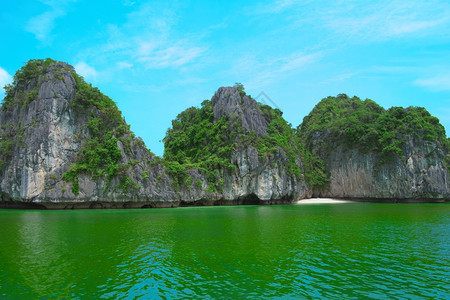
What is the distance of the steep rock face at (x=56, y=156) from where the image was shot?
31.6m

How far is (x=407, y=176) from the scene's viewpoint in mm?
44969

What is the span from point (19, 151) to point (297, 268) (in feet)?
114

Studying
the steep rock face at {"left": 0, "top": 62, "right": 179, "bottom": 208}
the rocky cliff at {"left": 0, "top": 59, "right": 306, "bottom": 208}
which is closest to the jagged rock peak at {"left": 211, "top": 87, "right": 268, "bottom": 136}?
the rocky cliff at {"left": 0, "top": 59, "right": 306, "bottom": 208}

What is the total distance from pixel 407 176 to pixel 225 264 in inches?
1775

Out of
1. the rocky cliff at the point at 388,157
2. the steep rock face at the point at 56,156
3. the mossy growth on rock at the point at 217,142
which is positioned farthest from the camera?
the rocky cliff at the point at 388,157

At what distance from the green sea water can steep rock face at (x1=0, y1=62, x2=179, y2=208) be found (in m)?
17.1

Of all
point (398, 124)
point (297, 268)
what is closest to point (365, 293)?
point (297, 268)

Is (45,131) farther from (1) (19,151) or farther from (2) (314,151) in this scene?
(2) (314,151)

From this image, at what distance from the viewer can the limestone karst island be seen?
32.7 meters

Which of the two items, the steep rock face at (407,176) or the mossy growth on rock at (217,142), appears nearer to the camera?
the mossy growth on rock at (217,142)

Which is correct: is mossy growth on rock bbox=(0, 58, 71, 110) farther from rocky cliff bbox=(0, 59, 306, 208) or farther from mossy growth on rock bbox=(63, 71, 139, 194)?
mossy growth on rock bbox=(63, 71, 139, 194)

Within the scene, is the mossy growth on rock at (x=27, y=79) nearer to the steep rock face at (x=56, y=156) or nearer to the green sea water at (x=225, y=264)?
the steep rock face at (x=56, y=156)

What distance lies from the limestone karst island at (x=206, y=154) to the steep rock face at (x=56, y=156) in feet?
0.38

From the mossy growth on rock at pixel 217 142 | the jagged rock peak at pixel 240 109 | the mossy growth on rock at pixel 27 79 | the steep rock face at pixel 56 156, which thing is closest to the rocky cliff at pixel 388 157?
the mossy growth on rock at pixel 217 142
